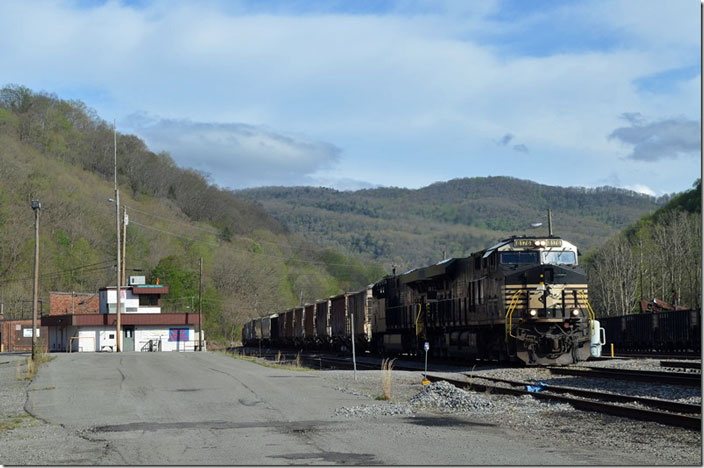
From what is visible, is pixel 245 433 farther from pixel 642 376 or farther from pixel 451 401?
pixel 642 376

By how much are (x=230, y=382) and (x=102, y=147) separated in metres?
143

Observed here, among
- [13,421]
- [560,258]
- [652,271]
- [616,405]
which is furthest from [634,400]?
[652,271]

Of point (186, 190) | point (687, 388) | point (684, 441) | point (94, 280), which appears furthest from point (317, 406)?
point (186, 190)

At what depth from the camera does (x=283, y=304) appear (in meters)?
132

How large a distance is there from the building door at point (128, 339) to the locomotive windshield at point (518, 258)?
53.9m

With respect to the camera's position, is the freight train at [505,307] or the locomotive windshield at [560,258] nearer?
the freight train at [505,307]

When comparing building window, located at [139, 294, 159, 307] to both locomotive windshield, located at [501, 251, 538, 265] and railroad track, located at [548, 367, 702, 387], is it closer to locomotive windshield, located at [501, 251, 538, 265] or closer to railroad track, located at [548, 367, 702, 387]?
locomotive windshield, located at [501, 251, 538, 265]

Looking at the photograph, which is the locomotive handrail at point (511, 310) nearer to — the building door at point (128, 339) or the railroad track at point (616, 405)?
the railroad track at point (616, 405)

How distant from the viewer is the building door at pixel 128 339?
7578 cm

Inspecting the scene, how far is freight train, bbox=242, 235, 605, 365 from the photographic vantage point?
28594mm

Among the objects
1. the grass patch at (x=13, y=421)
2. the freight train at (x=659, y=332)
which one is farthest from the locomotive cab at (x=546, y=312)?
the grass patch at (x=13, y=421)

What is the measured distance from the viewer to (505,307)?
28750mm

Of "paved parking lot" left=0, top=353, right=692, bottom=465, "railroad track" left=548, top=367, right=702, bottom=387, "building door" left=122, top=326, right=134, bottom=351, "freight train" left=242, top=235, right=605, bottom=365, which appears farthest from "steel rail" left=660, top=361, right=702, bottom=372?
"building door" left=122, top=326, right=134, bottom=351

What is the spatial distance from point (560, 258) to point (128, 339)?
5533 cm
